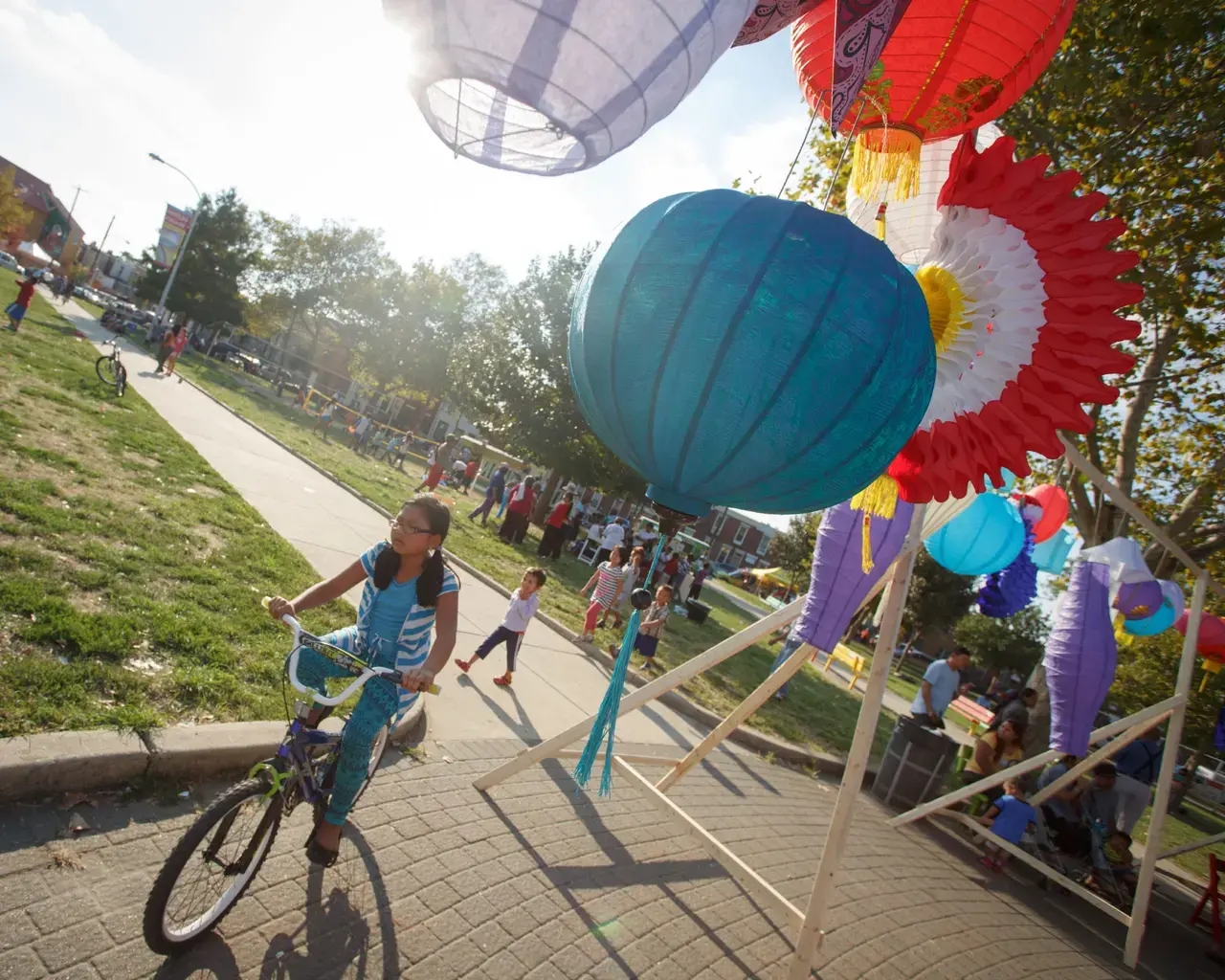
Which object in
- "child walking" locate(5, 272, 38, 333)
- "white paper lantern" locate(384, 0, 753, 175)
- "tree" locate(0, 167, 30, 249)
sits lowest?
"child walking" locate(5, 272, 38, 333)

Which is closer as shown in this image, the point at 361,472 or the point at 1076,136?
the point at 1076,136

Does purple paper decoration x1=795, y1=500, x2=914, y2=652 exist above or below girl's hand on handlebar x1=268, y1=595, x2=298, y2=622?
above

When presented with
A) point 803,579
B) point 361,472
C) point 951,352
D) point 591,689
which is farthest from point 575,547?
point 803,579

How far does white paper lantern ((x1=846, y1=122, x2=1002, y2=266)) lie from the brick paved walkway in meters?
3.58

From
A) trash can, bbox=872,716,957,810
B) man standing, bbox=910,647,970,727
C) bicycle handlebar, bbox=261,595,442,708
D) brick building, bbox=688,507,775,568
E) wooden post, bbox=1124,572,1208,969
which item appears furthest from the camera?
brick building, bbox=688,507,775,568

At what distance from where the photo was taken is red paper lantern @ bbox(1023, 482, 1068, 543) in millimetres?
6395

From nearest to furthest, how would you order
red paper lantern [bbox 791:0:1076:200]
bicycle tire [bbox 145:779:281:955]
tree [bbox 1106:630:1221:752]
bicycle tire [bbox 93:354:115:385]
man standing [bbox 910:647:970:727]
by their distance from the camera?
bicycle tire [bbox 145:779:281:955] < red paper lantern [bbox 791:0:1076:200] < man standing [bbox 910:647:970:727] < bicycle tire [bbox 93:354:115:385] < tree [bbox 1106:630:1221:752]

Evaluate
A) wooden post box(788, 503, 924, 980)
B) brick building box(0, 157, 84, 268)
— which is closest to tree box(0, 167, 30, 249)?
brick building box(0, 157, 84, 268)

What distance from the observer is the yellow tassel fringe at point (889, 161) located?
2736 mm

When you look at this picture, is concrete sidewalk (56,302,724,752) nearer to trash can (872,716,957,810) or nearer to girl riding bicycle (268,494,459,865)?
girl riding bicycle (268,494,459,865)

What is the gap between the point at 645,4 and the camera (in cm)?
159

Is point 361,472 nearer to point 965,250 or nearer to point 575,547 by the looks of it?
point 575,547

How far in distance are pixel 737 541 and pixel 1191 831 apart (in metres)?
54.0

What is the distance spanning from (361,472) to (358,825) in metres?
14.4
